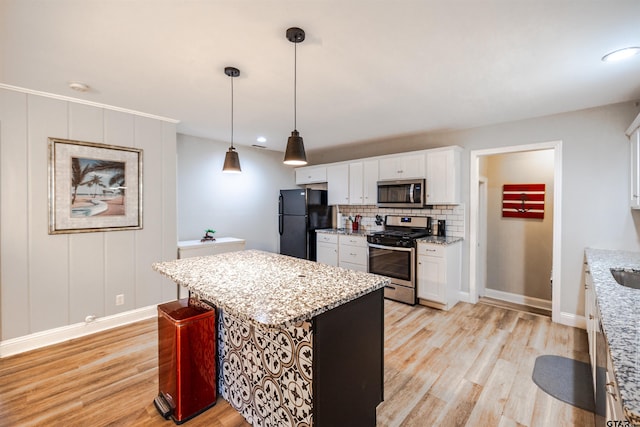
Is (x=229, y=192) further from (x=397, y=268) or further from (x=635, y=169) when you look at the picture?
(x=635, y=169)

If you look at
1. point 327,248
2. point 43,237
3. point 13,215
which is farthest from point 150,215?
point 327,248

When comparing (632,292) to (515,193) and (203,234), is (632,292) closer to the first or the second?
(515,193)

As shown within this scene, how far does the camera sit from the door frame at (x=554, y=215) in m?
3.22

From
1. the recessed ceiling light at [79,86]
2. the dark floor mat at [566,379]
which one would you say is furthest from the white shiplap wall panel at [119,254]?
the dark floor mat at [566,379]

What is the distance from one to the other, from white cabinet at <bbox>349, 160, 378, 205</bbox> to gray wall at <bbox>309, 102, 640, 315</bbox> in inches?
73.7

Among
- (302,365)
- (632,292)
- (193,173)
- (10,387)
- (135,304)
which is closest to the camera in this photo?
(302,365)

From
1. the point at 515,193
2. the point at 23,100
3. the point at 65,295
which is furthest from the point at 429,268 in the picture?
the point at 23,100

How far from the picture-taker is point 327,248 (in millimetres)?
4949

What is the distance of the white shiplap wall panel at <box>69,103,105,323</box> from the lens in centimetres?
288

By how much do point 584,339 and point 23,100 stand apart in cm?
596

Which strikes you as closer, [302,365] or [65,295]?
[302,365]

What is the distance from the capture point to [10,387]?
2139 mm

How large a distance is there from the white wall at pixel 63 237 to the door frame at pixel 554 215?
406 cm

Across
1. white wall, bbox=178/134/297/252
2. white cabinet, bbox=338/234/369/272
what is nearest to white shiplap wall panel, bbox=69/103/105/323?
white wall, bbox=178/134/297/252
